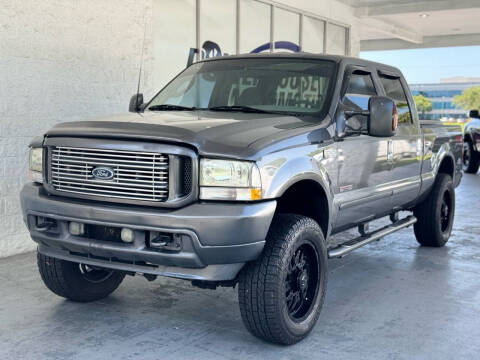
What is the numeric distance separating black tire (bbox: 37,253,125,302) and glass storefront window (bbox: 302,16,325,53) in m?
8.69

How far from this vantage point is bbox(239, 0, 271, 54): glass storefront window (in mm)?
10445

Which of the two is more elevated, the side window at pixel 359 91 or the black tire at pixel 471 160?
the side window at pixel 359 91

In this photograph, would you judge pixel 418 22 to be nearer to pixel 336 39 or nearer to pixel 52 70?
pixel 336 39

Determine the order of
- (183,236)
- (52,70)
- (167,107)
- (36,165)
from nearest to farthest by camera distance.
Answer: (183,236), (36,165), (167,107), (52,70)

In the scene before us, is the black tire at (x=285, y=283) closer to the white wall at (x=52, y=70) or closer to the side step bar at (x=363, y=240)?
the side step bar at (x=363, y=240)

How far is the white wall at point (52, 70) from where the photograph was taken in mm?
5984

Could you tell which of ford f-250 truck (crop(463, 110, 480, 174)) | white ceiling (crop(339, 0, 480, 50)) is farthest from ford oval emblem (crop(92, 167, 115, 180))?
ford f-250 truck (crop(463, 110, 480, 174))

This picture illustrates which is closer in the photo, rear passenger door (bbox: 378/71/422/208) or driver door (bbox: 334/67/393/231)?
driver door (bbox: 334/67/393/231)

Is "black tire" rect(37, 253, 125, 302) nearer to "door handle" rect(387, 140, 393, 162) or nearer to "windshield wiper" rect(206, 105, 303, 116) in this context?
"windshield wiper" rect(206, 105, 303, 116)

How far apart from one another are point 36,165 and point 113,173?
754mm

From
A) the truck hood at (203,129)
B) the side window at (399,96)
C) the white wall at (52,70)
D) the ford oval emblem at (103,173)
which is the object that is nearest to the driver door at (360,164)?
the side window at (399,96)

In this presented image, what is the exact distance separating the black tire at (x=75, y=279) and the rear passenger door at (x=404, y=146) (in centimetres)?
251

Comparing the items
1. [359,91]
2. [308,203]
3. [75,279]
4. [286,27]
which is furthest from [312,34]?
[75,279]

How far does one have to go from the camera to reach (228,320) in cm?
423
